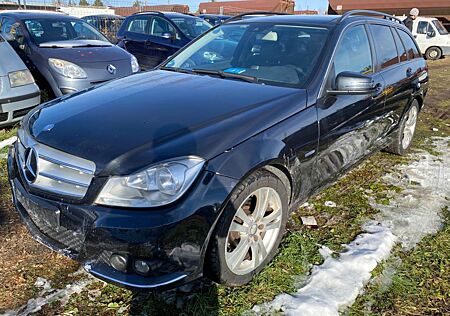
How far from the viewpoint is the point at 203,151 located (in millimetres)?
2238

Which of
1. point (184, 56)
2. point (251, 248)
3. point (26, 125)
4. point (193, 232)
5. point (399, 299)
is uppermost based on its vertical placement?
point (184, 56)

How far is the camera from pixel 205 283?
2643mm

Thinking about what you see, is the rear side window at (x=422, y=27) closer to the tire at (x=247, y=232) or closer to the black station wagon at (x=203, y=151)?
the black station wagon at (x=203, y=151)

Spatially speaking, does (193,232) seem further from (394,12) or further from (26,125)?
(394,12)

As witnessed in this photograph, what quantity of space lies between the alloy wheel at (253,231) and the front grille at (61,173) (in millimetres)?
861

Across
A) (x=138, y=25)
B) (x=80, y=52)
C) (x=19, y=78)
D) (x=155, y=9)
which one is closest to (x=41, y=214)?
(x=19, y=78)

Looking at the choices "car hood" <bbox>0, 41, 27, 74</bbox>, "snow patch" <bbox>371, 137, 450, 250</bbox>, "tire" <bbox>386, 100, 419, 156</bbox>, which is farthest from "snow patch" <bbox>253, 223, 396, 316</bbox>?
"car hood" <bbox>0, 41, 27, 74</bbox>

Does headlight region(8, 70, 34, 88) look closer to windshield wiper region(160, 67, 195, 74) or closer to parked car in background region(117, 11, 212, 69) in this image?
windshield wiper region(160, 67, 195, 74)

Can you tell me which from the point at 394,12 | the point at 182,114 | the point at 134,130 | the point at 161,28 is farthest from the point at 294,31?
the point at 394,12

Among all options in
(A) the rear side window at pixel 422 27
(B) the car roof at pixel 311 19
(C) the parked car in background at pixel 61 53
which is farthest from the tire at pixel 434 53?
(B) the car roof at pixel 311 19

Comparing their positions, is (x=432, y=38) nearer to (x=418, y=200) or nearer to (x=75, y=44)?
(x=75, y=44)

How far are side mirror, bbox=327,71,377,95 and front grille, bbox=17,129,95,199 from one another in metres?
1.87

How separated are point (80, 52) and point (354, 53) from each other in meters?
4.33

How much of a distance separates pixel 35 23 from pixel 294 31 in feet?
16.5
